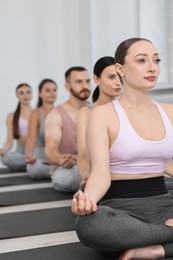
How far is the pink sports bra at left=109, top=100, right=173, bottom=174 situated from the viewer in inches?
70.6

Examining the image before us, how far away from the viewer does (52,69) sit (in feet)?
22.3

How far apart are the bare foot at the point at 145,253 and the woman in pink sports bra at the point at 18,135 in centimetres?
324

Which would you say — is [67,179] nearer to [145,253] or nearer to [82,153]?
[82,153]

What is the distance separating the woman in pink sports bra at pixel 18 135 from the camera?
4879mm

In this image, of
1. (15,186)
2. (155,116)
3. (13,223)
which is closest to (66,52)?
(15,186)

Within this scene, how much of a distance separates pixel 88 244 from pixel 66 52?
17.6ft

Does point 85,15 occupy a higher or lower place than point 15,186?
higher

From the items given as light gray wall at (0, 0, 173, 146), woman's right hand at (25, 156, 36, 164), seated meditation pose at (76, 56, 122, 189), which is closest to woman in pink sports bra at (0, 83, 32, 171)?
woman's right hand at (25, 156, 36, 164)

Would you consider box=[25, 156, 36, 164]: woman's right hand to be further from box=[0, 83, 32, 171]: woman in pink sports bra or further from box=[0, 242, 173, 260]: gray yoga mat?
box=[0, 242, 173, 260]: gray yoga mat

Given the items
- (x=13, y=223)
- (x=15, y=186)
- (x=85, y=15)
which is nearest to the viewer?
(x=13, y=223)

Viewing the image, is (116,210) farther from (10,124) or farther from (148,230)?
(10,124)

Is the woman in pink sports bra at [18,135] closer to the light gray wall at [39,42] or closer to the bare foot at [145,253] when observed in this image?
the light gray wall at [39,42]

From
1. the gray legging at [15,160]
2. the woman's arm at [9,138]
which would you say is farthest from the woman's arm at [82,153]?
the woman's arm at [9,138]

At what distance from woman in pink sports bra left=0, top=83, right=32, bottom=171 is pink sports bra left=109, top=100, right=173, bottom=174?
3.10m
